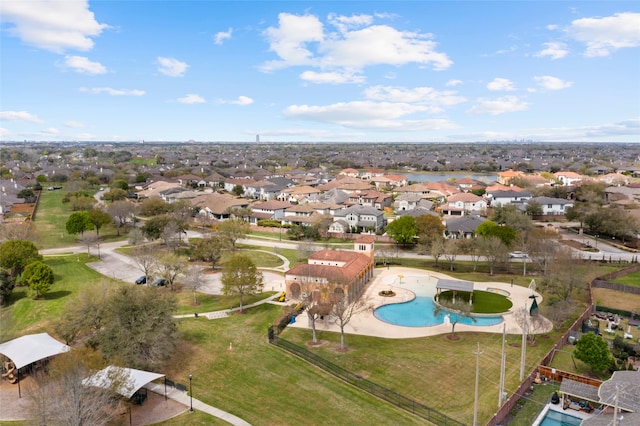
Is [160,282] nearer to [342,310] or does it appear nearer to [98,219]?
[342,310]

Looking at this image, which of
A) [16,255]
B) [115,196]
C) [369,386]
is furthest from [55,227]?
[369,386]

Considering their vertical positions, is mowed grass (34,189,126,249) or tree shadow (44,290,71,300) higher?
mowed grass (34,189,126,249)

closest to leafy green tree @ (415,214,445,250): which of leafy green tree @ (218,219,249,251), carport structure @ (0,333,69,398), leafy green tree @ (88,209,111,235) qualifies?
leafy green tree @ (218,219,249,251)

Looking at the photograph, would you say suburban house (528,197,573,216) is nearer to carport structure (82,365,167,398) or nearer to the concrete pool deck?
the concrete pool deck

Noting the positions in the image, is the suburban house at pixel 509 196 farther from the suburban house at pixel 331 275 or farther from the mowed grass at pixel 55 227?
the mowed grass at pixel 55 227

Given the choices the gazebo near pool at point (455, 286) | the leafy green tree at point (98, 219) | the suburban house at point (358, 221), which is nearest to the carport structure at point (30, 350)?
the gazebo near pool at point (455, 286)
